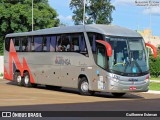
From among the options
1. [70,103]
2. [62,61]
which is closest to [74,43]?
[62,61]

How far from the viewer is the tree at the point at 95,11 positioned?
8781 centimetres

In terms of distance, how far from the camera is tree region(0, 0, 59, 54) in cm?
7025

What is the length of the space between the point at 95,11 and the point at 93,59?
67.7 meters

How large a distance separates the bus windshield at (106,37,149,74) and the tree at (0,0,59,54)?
48.6m

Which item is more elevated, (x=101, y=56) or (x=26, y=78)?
(x=101, y=56)

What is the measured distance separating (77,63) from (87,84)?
1.34 metres

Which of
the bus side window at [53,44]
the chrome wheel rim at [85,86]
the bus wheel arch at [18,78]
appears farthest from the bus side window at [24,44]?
the chrome wheel rim at [85,86]

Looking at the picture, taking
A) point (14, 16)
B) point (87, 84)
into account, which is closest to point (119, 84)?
point (87, 84)

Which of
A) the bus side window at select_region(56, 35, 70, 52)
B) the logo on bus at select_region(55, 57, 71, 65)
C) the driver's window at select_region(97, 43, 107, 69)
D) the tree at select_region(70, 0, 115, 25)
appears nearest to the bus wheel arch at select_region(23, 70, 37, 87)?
the logo on bus at select_region(55, 57, 71, 65)

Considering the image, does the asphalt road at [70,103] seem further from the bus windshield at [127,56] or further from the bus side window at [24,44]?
the bus side window at [24,44]

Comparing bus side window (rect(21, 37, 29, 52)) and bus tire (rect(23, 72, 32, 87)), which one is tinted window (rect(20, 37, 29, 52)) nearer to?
bus side window (rect(21, 37, 29, 52))

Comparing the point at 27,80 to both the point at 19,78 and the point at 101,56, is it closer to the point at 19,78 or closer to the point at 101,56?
the point at 19,78

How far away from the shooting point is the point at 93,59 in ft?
75.2

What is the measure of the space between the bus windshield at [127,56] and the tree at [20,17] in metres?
48.6
